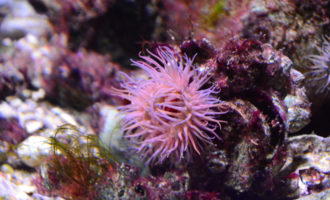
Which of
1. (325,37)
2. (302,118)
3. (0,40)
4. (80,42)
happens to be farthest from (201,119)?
(0,40)

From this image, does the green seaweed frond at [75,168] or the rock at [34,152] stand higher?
the green seaweed frond at [75,168]

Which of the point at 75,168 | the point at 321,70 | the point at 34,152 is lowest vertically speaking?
the point at 34,152

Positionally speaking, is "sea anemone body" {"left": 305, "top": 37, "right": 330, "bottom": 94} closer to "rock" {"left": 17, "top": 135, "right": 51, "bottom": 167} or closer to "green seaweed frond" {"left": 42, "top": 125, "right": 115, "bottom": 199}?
"green seaweed frond" {"left": 42, "top": 125, "right": 115, "bottom": 199}

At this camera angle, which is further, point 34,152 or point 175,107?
point 34,152

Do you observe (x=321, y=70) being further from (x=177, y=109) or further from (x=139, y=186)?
(x=139, y=186)

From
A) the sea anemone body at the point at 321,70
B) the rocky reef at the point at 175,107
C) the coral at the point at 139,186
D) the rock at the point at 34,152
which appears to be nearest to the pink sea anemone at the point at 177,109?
the rocky reef at the point at 175,107

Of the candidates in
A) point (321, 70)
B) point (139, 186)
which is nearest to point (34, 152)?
point (139, 186)

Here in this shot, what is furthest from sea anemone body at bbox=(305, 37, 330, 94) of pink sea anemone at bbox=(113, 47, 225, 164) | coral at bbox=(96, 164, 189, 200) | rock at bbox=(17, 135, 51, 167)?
rock at bbox=(17, 135, 51, 167)

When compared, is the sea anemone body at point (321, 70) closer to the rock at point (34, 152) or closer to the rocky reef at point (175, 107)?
the rocky reef at point (175, 107)
